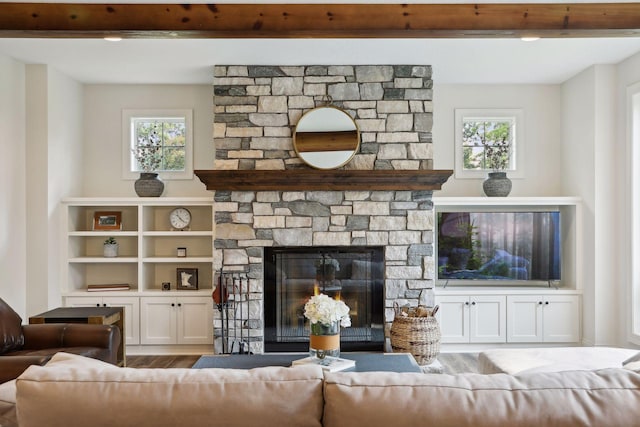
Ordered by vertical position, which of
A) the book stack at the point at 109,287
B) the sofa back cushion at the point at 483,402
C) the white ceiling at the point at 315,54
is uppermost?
the white ceiling at the point at 315,54

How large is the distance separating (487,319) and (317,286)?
170 cm

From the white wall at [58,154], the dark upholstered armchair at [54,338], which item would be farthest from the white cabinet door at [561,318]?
the white wall at [58,154]

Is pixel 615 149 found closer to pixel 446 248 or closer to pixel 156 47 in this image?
pixel 446 248

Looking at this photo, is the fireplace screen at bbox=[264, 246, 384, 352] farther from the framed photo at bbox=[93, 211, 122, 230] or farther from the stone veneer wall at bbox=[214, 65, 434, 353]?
the framed photo at bbox=[93, 211, 122, 230]

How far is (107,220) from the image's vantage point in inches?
224

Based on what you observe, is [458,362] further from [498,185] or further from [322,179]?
[322,179]

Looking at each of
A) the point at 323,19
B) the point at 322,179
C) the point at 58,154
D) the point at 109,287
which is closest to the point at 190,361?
the point at 109,287

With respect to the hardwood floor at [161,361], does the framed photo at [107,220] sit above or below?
above

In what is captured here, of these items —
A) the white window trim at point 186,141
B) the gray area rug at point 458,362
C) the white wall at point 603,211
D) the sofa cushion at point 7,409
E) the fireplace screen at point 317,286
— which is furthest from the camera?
the white window trim at point 186,141

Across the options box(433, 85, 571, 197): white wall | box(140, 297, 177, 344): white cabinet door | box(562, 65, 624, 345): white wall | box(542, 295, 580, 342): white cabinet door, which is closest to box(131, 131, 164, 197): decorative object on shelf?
box(140, 297, 177, 344): white cabinet door

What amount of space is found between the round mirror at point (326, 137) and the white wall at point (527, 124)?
1.27 meters

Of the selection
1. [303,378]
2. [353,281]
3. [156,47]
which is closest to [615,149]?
[353,281]

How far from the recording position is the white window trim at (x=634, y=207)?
192 inches

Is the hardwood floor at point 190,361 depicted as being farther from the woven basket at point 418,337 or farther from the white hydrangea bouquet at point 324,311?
the white hydrangea bouquet at point 324,311
